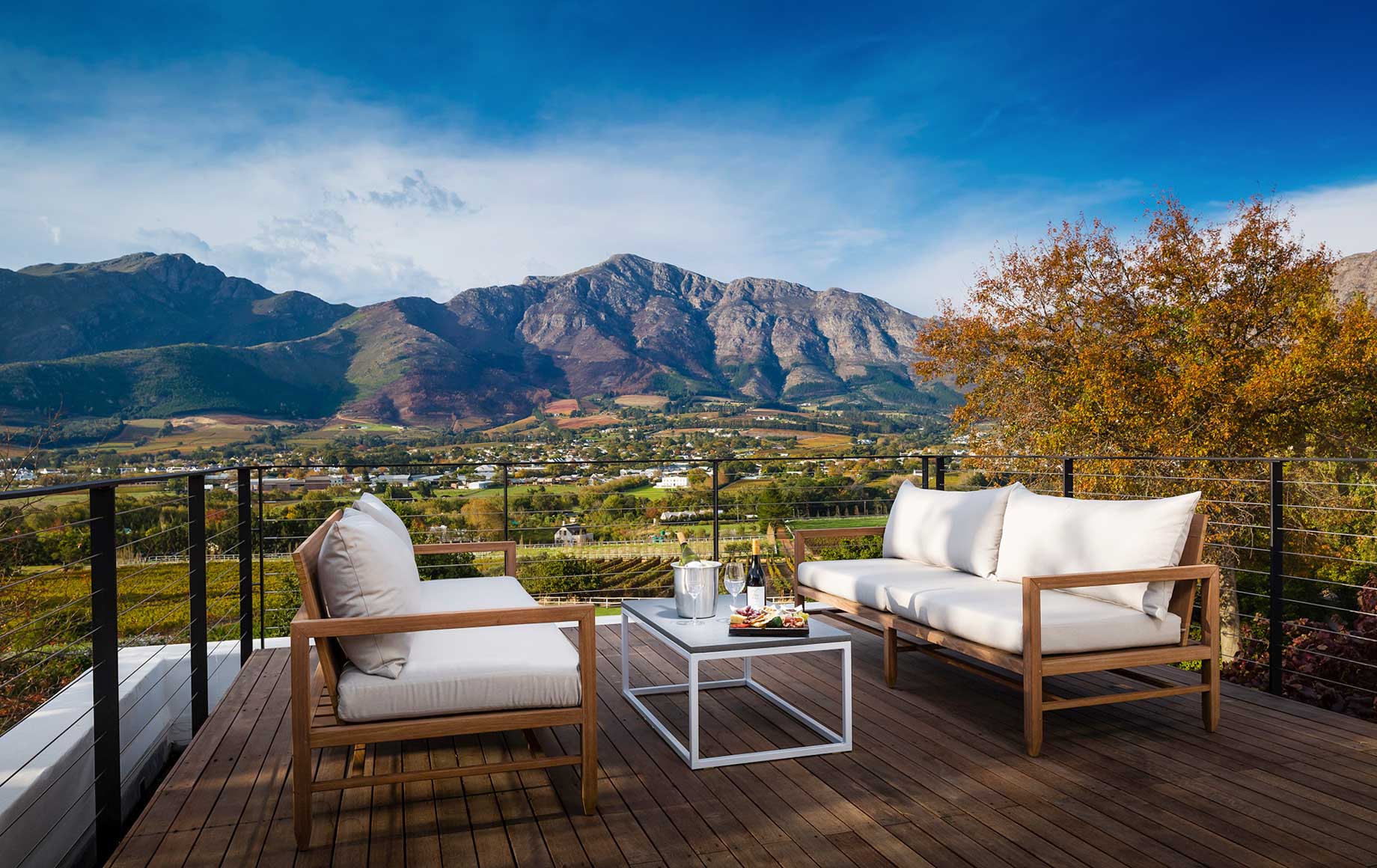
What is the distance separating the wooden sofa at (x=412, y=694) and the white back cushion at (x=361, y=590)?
4 centimetres

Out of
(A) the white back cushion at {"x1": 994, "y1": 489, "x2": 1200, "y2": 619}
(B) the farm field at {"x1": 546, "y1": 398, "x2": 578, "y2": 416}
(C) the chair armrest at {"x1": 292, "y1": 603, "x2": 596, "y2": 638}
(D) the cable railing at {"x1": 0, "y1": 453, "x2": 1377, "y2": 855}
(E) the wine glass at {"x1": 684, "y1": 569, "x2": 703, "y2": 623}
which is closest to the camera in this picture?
(C) the chair armrest at {"x1": 292, "y1": 603, "x2": 596, "y2": 638}

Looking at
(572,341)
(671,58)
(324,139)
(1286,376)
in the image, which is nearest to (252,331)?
(572,341)

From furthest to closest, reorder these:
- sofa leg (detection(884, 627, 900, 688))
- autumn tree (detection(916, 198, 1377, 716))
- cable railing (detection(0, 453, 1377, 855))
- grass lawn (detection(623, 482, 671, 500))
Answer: grass lawn (detection(623, 482, 671, 500)) → autumn tree (detection(916, 198, 1377, 716)) → sofa leg (detection(884, 627, 900, 688)) → cable railing (detection(0, 453, 1377, 855))

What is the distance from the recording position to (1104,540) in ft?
10.6

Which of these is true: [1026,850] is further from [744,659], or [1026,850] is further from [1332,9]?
[1332,9]

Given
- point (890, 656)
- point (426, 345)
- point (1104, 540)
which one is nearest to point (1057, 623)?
point (1104, 540)

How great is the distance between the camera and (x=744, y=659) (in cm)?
394

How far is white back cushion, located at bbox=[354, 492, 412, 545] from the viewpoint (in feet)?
11.0

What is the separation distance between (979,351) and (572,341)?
32.5 metres

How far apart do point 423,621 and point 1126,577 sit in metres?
2.32

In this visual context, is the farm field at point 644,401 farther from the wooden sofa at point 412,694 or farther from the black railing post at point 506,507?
the wooden sofa at point 412,694

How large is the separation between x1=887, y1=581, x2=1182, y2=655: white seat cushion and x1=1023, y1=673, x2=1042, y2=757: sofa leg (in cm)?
12

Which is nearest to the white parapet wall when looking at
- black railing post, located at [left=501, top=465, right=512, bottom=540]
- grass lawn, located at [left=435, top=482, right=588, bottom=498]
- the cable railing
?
the cable railing

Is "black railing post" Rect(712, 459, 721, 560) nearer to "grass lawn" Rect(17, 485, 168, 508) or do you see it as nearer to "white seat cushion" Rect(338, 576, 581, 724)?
"white seat cushion" Rect(338, 576, 581, 724)
